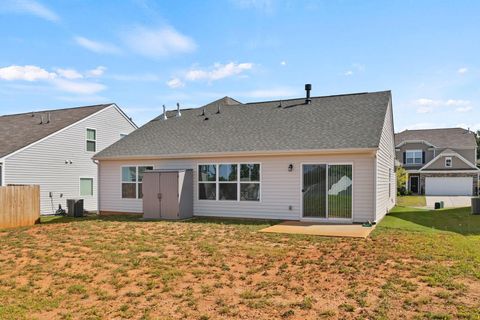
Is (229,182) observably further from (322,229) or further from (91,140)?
(91,140)

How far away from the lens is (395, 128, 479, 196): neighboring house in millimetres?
34656

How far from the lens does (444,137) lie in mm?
39625

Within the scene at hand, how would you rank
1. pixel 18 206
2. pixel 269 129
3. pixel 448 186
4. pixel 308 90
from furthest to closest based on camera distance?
pixel 448 186 → pixel 308 90 → pixel 269 129 → pixel 18 206

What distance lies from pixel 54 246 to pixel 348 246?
23.2 ft

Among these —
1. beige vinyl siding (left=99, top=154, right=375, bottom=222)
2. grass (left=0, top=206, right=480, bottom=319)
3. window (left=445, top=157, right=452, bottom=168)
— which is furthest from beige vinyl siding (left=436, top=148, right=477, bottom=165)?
grass (left=0, top=206, right=480, bottom=319)

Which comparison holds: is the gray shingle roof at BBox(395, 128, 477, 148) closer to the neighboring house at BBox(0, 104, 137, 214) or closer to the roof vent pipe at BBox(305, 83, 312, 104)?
the roof vent pipe at BBox(305, 83, 312, 104)

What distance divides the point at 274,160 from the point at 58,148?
1206cm

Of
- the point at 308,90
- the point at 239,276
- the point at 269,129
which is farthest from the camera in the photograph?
the point at 308,90

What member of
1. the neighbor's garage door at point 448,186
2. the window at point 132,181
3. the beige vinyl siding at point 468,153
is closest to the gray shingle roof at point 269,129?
the window at point 132,181

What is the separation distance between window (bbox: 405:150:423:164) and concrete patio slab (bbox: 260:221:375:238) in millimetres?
30824

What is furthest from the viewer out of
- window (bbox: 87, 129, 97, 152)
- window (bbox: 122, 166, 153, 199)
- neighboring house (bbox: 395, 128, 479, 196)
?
neighboring house (bbox: 395, 128, 479, 196)

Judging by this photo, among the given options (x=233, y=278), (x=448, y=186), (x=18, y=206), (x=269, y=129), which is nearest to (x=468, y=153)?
(x=448, y=186)

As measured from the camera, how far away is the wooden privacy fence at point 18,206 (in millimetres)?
12531

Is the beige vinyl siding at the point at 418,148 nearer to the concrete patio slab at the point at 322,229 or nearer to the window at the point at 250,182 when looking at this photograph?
the window at the point at 250,182
